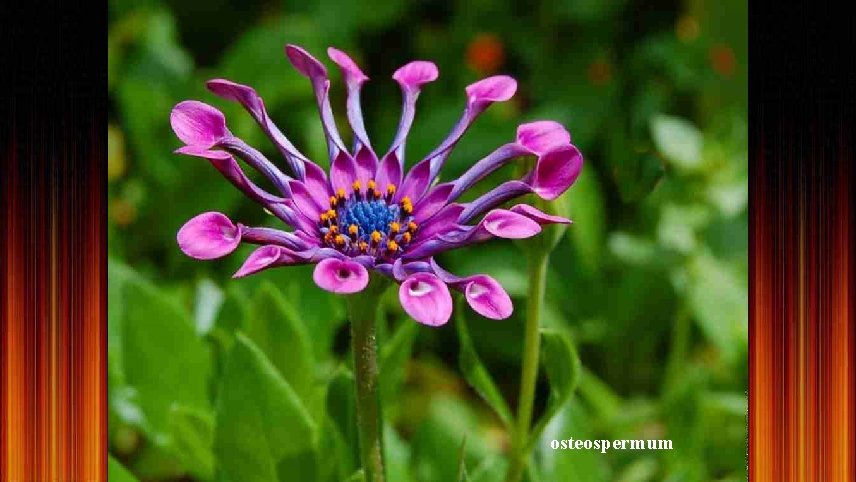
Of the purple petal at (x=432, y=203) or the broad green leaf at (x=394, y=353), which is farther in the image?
the broad green leaf at (x=394, y=353)

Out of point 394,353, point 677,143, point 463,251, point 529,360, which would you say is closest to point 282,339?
point 394,353

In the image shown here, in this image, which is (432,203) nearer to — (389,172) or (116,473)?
(389,172)

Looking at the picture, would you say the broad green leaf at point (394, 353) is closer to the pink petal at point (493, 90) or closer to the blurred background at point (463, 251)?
the blurred background at point (463, 251)

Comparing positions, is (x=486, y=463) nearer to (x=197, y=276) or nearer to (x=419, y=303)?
(x=419, y=303)

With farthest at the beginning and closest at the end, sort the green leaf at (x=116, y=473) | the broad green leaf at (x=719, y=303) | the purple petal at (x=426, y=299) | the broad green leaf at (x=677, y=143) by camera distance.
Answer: the broad green leaf at (x=677, y=143) → the broad green leaf at (x=719, y=303) → the green leaf at (x=116, y=473) → the purple petal at (x=426, y=299)

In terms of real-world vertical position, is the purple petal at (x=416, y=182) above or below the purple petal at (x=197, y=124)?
below

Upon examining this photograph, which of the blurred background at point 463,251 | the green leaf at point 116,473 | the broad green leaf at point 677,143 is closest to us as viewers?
the green leaf at point 116,473

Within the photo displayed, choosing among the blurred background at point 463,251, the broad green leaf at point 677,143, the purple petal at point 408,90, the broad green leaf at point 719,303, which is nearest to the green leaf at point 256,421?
the blurred background at point 463,251
